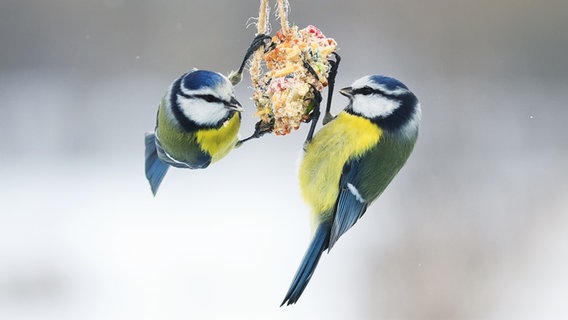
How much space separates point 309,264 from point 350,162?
0.25 meters

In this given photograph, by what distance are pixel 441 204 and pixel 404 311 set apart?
0.72 meters

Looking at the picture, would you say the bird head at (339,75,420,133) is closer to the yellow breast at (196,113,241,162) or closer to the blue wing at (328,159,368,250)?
the blue wing at (328,159,368,250)

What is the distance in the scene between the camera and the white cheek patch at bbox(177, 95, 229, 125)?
169 centimetres

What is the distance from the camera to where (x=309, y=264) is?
1843 mm

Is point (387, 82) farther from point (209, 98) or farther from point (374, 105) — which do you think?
point (209, 98)

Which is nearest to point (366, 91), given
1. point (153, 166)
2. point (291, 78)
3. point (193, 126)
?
point (291, 78)

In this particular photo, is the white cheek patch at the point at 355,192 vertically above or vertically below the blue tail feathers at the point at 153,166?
below

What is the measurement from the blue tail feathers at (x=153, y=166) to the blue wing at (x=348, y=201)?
1.35 ft

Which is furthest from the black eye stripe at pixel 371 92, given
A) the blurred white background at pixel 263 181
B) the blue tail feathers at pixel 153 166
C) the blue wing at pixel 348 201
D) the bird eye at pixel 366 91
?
the blurred white background at pixel 263 181

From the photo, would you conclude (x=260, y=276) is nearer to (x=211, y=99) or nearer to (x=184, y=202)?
(x=184, y=202)

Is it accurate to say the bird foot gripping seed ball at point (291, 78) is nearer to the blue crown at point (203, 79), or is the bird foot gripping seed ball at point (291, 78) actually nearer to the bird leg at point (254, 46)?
the bird leg at point (254, 46)

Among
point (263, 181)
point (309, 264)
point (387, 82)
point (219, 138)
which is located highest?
point (387, 82)

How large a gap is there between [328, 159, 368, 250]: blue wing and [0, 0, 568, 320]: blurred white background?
1.11 m

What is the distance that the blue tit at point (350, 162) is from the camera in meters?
1.84
